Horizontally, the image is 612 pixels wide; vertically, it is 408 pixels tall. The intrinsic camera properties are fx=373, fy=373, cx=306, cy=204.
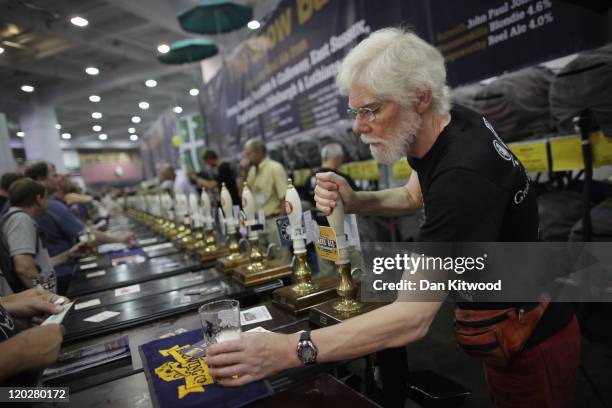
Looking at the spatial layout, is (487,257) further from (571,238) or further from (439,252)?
(571,238)

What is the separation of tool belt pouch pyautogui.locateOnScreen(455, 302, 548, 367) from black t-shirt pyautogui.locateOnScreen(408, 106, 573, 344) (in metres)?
0.03

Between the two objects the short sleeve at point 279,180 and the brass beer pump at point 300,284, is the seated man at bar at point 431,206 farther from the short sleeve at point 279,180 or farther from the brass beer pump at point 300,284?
the short sleeve at point 279,180

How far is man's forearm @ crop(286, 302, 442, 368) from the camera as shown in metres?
0.80

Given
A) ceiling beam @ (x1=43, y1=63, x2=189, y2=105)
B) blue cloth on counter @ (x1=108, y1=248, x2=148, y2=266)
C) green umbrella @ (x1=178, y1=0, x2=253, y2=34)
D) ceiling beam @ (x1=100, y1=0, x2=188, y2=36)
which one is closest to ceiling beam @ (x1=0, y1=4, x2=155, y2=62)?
ceiling beam @ (x1=43, y1=63, x2=189, y2=105)

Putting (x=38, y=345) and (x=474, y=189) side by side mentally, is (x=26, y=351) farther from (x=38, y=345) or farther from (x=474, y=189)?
(x=474, y=189)

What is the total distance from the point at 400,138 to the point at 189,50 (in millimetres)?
5317

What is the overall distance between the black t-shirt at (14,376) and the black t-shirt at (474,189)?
105 centimetres

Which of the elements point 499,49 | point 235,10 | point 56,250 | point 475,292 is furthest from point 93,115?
point 475,292

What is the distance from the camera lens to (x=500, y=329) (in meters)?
0.93

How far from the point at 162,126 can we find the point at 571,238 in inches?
528

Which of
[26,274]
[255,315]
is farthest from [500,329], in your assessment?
[26,274]

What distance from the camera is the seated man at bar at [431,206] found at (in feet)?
2.54

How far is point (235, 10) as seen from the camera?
4.52 m

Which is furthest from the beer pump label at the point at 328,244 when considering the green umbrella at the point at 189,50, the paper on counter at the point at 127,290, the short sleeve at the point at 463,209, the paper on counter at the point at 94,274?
the green umbrella at the point at 189,50
